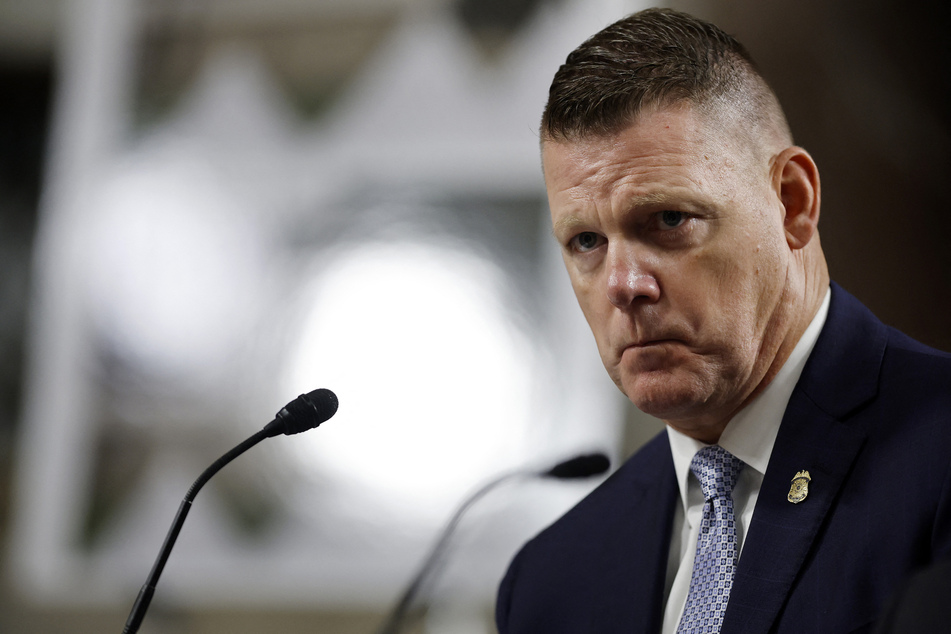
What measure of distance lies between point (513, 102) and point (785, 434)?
2.43 metres

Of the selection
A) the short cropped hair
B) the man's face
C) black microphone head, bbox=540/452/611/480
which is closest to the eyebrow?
the man's face

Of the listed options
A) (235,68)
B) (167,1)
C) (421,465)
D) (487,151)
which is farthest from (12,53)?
(421,465)

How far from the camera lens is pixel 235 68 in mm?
3850

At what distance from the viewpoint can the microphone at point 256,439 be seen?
127 cm

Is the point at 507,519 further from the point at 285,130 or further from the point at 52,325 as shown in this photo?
the point at 52,325

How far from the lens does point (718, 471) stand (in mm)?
1446

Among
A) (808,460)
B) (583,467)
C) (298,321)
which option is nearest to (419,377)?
(298,321)

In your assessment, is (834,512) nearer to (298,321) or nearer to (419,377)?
(419,377)

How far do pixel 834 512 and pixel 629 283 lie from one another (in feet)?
1.45

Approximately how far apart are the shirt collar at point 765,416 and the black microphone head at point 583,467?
591 mm

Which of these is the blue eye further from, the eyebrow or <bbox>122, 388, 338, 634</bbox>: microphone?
<bbox>122, 388, 338, 634</bbox>: microphone

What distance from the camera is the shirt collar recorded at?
4.65 ft

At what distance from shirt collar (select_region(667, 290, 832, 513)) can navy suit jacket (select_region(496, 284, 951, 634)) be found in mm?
25

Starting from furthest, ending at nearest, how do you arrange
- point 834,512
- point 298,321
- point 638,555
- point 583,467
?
1. point 298,321
2. point 583,467
3. point 638,555
4. point 834,512
